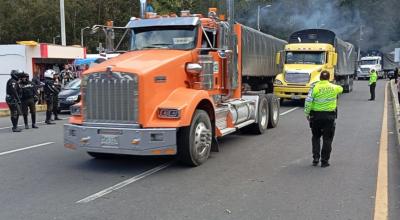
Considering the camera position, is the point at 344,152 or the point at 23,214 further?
the point at 344,152

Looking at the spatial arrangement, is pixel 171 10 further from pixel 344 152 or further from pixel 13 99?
pixel 344 152

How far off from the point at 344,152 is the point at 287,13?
2959 centimetres

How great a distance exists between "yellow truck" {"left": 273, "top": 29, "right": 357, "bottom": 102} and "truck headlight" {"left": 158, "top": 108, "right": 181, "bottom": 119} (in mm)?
12490

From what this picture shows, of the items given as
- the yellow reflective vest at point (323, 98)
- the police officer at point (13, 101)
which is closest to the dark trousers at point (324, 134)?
the yellow reflective vest at point (323, 98)

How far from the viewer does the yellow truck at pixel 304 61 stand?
2094 cm

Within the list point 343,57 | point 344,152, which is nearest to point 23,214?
point 344,152

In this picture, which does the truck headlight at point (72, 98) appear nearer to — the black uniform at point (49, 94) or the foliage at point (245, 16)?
the black uniform at point (49, 94)

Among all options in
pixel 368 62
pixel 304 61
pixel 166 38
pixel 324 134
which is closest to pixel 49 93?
pixel 166 38

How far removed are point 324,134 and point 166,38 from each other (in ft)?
11.4

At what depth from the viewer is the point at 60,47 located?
27516 mm

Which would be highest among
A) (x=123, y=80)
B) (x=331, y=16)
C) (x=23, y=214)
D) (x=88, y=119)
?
(x=331, y=16)

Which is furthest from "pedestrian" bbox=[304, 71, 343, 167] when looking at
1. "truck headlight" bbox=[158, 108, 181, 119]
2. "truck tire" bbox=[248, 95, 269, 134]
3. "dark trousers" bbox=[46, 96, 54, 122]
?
"dark trousers" bbox=[46, 96, 54, 122]

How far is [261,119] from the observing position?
12609 millimetres

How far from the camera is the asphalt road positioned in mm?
5938
